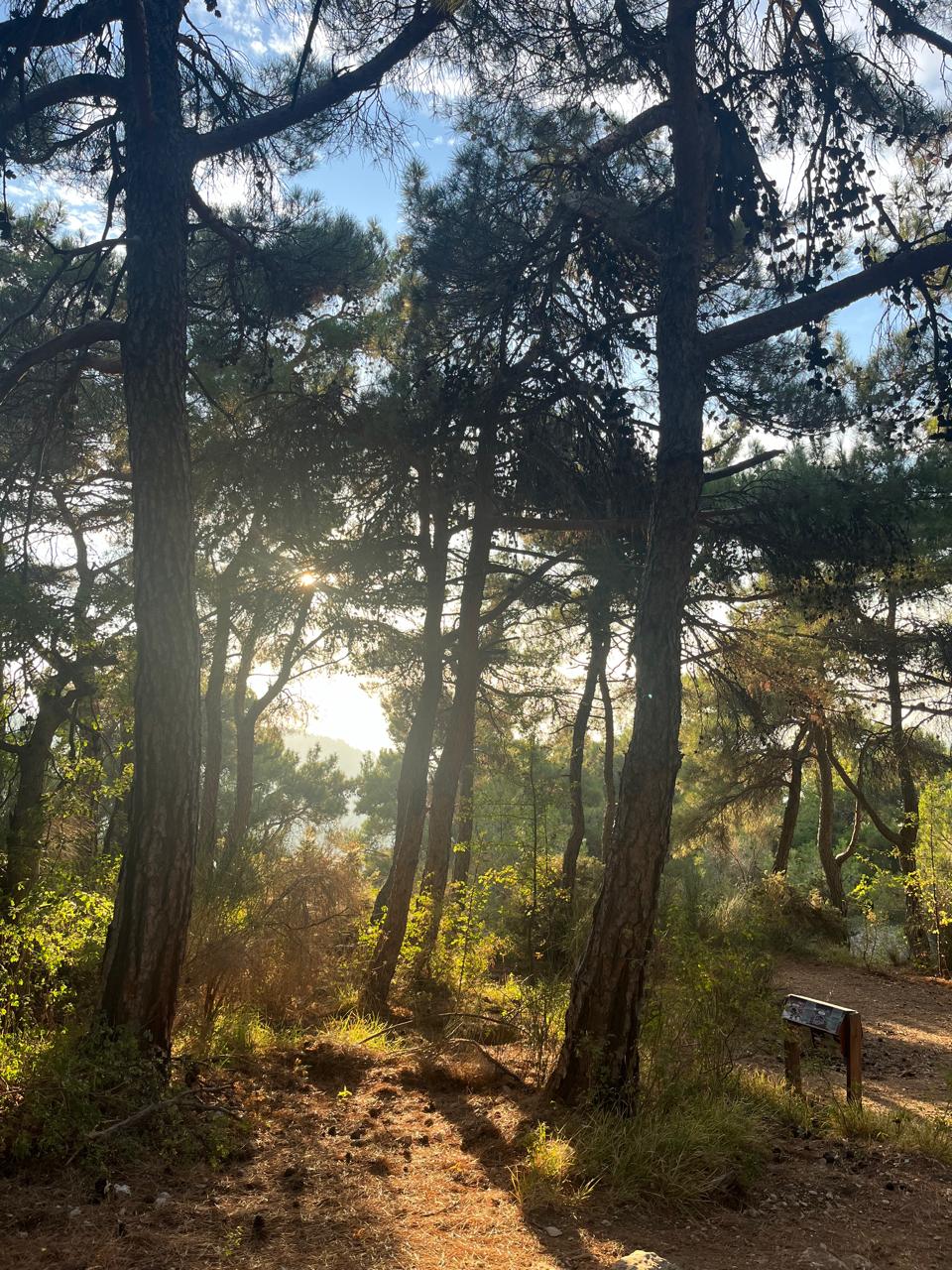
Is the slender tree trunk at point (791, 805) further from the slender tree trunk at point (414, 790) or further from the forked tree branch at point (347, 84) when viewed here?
the forked tree branch at point (347, 84)

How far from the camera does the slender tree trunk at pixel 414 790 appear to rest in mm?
7824

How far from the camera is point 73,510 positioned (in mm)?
10297

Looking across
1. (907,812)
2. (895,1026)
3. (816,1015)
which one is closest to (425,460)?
(816,1015)

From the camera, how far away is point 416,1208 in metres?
3.76

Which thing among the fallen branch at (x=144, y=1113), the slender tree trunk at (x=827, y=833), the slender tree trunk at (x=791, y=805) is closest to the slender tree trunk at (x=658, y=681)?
the fallen branch at (x=144, y=1113)

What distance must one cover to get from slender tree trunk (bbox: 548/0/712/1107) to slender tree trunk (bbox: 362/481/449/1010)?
3.15 m

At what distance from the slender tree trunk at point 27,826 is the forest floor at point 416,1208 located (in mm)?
1580

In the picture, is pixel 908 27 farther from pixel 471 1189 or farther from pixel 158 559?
pixel 471 1189

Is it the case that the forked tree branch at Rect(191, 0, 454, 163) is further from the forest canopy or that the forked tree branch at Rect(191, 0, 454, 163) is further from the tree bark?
the tree bark

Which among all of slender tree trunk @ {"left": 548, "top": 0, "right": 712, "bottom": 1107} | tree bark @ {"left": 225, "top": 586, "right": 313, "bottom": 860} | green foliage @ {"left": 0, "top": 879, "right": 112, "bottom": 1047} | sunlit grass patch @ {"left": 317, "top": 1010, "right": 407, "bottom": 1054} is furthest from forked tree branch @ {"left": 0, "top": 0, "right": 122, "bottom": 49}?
tree bark @ {"left": 225, "top": 586, "right": 313, "bottom": 860}

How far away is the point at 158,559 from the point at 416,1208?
3.49m

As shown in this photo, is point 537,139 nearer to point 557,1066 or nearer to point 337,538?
point 337,538

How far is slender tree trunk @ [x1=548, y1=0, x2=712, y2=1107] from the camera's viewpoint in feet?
15.9

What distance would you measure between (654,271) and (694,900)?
32.3 feet
